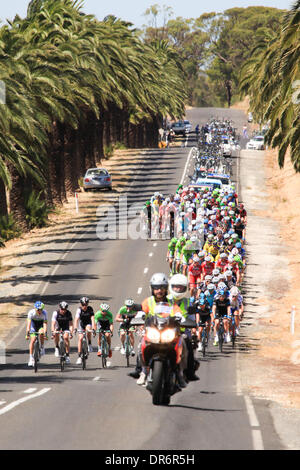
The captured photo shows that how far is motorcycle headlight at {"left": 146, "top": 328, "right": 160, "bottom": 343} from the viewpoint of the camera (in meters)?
14.6

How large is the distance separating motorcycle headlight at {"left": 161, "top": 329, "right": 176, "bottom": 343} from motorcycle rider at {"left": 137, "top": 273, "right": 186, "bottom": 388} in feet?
1.18

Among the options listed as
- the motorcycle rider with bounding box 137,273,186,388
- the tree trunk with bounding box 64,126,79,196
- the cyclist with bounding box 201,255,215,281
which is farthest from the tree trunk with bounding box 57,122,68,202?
the motorcycle rider with bounding box 137,273,186,388

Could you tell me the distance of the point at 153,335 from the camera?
575 inches

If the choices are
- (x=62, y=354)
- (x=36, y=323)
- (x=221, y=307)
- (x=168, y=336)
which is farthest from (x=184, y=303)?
(x=221, y=307)

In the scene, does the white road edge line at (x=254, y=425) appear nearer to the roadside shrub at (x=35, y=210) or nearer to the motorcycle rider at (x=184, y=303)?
the motorcycle rider at (x=184, y=303)

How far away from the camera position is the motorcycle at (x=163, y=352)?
1432 cm

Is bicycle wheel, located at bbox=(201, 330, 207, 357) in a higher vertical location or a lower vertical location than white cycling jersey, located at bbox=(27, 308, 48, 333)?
lower

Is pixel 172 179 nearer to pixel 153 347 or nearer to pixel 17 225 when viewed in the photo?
pixel 17 225

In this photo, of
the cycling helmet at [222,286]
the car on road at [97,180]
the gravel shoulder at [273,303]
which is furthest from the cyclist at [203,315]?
the car on road at [97,180]

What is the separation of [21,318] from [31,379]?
33.5ft

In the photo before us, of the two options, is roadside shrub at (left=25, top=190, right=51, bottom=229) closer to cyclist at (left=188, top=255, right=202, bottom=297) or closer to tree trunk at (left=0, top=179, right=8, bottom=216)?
tree trunk at (left=0, top=179, right=8, bottom=216)

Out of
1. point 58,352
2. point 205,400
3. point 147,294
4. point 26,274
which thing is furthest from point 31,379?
point 26,274

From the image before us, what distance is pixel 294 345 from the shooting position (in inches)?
1253

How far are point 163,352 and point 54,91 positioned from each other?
38.0 metres
